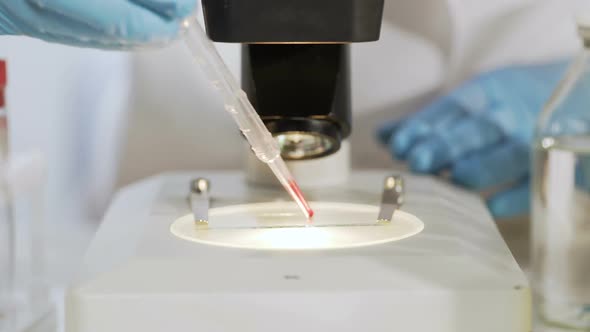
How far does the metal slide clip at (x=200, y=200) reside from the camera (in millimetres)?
679

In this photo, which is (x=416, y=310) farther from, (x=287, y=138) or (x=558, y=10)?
→ (x=558, y=10)

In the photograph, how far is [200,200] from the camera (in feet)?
2.44

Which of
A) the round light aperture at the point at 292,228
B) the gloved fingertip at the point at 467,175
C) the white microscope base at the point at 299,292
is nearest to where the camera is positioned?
the white microscope base at the point at 299,292

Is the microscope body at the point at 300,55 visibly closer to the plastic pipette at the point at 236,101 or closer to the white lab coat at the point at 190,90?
the plastic pipette at the point at 236,101

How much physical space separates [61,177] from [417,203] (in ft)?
1.66

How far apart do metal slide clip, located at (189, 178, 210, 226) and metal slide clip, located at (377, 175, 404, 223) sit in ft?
0.46

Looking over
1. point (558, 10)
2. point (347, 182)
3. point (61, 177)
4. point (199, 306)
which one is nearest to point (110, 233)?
point (199, 306)

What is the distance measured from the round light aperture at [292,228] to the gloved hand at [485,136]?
249mm

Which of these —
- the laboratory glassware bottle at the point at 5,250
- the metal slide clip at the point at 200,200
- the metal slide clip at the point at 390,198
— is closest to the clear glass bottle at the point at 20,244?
the laboratory glassware bottle at the point at 5,250

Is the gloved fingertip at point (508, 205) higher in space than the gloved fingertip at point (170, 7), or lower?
lower

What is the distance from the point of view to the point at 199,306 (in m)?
0.52

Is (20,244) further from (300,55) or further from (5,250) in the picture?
(300,55)

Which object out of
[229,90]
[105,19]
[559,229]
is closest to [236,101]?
[229,90]

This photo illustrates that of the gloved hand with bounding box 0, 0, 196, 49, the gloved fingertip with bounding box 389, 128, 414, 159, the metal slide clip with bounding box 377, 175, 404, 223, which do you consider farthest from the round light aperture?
the gloved fingertip with bounding box 389, 128, 414, 159
